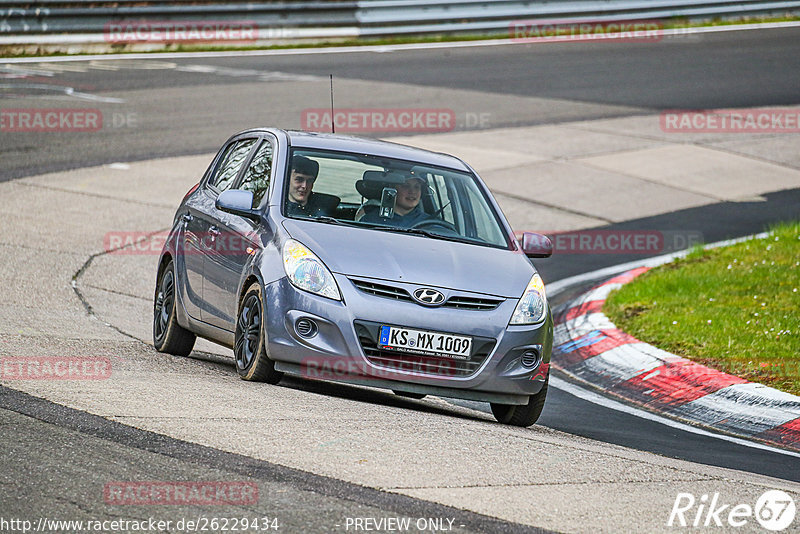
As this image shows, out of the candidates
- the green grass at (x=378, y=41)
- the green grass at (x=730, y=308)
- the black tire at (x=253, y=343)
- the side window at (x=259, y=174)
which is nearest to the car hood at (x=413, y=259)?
the black tire at (x=253, y=343)

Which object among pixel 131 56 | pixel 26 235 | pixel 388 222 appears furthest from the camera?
pixel 131 56

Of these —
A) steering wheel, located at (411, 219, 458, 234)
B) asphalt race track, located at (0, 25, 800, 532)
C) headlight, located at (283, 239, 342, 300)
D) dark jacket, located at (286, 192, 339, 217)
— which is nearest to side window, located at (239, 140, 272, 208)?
dark jacket, located at (286, 192, 339, 217)

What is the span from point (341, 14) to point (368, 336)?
75.0 feet

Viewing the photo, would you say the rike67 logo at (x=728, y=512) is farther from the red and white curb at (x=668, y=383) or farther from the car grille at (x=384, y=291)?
the red and white curb at (x=668, y=383)

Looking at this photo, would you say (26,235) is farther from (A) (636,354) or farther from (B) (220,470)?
(B) (220,470)

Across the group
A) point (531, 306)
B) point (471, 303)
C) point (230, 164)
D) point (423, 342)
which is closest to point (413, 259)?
point (471, 303)

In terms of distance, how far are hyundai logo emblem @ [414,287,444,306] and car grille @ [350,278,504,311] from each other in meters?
0.04

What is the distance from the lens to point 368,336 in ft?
22.9

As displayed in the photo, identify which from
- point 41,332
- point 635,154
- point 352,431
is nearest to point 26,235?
point 41,332

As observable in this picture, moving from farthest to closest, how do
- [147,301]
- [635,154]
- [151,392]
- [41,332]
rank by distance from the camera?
[635,154], [147,301], [41,332], [151,392]

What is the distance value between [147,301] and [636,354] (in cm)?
441

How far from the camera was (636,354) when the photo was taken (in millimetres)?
9664

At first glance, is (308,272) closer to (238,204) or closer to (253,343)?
(253,343)

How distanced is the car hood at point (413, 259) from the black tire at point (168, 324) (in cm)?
163
